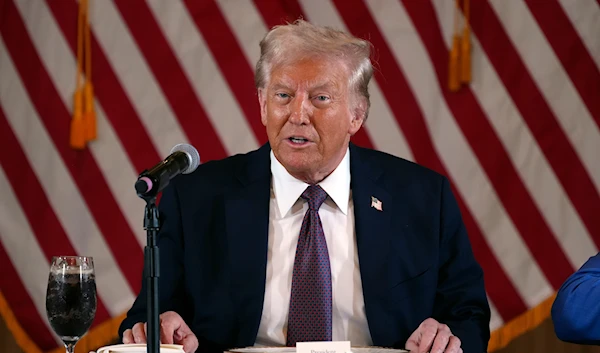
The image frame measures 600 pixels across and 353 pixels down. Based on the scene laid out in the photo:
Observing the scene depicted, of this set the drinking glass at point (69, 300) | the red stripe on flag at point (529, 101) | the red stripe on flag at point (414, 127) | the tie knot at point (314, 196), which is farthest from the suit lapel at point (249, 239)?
the red stripe on flag at point (529, 101)

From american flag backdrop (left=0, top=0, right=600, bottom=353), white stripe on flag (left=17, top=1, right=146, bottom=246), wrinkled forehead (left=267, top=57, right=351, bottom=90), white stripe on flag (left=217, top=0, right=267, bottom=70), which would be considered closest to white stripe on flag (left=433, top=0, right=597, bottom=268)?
american flag backdrop (left=0, top=0, right=600, bottom=353)

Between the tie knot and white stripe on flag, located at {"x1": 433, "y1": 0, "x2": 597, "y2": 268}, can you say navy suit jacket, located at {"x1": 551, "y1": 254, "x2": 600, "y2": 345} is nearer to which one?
the tie knot

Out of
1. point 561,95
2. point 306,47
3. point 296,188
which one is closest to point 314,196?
point 296,188

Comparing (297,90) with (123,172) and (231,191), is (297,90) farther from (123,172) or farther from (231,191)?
(123,172)

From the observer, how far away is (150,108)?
3564 mm

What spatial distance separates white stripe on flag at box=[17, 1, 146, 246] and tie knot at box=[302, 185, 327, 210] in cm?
134

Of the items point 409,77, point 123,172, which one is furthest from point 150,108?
point 409,77

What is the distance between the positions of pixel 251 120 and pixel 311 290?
4.64ft

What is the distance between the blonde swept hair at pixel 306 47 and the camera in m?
2.31

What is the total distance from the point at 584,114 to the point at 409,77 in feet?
2.38

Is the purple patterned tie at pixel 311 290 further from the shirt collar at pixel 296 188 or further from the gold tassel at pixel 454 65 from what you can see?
the gold tassel at pixel 454 65

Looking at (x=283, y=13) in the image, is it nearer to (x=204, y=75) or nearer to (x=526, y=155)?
(x=204, y=75)

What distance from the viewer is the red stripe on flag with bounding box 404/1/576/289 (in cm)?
348

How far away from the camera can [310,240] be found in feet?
7.58
